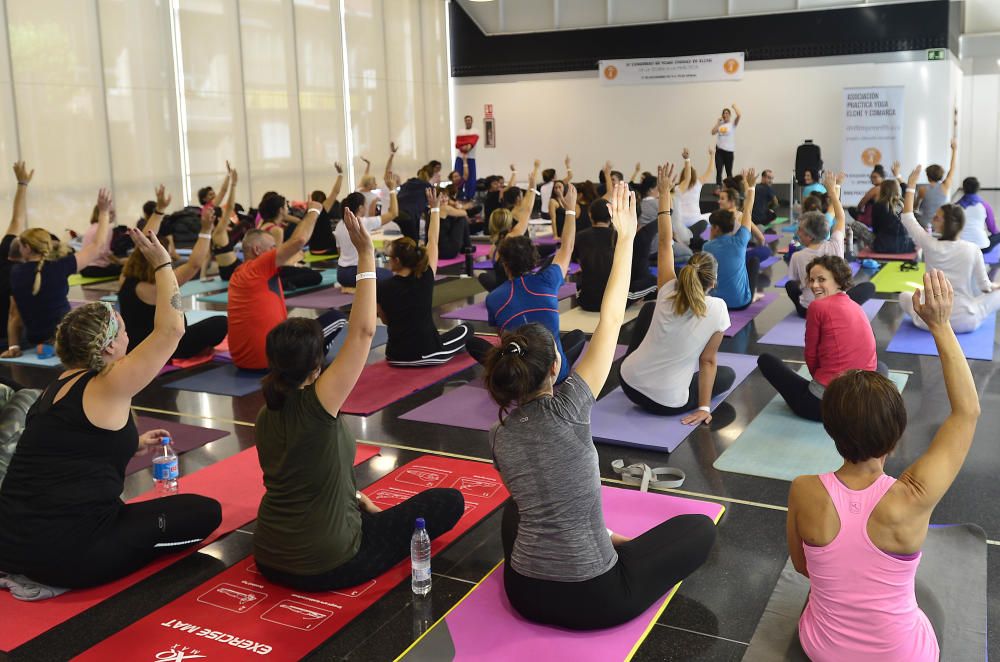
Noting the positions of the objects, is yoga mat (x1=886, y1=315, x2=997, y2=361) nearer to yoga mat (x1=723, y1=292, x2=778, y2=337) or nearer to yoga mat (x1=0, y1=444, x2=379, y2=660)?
yoga mat (x1=723, y1=292, x2=778, y2=337)

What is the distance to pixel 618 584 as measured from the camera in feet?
9.52

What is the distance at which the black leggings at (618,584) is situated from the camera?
2863 millimetres

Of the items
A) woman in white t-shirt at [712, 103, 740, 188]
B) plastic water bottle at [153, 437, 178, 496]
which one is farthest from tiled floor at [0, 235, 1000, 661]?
woman in white t-shirt at [712, 103, 740, 188]

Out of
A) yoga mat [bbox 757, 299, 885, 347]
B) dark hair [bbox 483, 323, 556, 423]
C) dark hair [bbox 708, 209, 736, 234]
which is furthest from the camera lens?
dark hair [bbox 708, 209, 736, 234]

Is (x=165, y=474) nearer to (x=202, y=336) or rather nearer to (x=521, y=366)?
(x=521, y=366)

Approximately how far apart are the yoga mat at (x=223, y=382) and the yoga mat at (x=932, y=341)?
14.4 ft

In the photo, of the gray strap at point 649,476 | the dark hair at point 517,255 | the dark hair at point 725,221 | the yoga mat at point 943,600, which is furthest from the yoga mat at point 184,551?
the dark hair at point 725,221

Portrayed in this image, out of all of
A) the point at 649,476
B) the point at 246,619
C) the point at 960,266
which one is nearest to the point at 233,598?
the point at 246,619

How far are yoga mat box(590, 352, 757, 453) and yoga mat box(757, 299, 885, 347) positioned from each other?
140 cm

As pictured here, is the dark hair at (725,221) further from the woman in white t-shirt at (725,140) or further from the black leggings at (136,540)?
the woman in white t-shirt at (725,140)

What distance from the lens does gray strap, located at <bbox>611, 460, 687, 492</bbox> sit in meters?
4.18

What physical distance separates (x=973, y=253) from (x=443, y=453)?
4.33 meters

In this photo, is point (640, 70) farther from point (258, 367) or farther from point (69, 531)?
point (69, 531)

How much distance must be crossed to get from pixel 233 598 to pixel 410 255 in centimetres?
327
